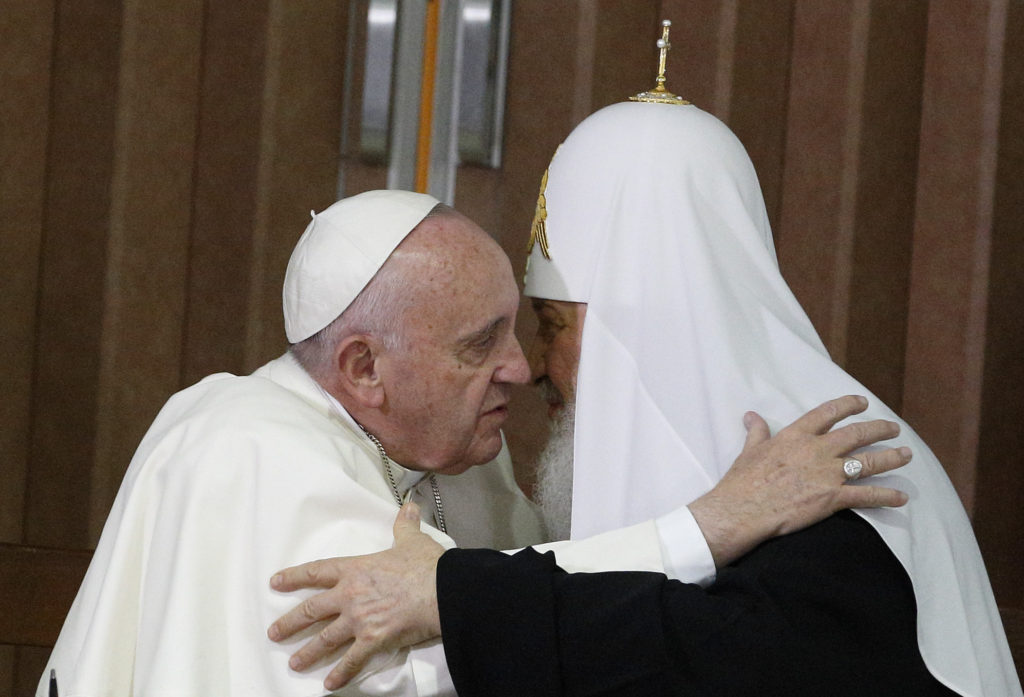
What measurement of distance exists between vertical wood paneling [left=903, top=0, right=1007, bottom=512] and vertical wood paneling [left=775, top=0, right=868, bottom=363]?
0.79ft

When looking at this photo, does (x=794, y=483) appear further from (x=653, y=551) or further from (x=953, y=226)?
(x=953, y=226)

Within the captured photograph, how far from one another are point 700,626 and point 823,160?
8.54 feet

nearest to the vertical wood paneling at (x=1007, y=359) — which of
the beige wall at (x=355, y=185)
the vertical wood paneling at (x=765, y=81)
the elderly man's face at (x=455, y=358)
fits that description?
the beige wall at (x=355, y=185)

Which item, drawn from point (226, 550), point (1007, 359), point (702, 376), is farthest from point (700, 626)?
point (1007, 359)

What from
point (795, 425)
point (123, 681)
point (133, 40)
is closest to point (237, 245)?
point (133, 40)

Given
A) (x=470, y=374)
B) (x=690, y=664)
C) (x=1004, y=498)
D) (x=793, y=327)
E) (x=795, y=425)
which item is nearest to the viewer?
(x=690, y=664)

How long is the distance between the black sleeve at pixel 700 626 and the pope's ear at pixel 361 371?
0.53 meters

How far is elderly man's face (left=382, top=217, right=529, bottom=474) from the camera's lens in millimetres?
2602

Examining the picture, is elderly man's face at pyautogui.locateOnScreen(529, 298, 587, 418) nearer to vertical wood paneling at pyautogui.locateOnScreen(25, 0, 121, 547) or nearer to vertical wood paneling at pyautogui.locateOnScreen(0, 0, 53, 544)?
vertical wood paneling at pyautogui.locateOnScreen(25, 0, 121, 547)

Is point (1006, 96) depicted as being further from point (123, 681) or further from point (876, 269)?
point (123, 681)

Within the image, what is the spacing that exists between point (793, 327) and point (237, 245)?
2433 mm

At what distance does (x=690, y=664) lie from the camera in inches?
83.1

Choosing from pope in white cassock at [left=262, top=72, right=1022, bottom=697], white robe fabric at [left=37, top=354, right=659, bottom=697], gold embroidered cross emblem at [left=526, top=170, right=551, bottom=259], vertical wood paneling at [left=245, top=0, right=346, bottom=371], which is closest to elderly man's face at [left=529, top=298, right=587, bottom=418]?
pope in white cassock at [left=262, top=72, right=1022, bottom=697]

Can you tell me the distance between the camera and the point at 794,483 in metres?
2.20
